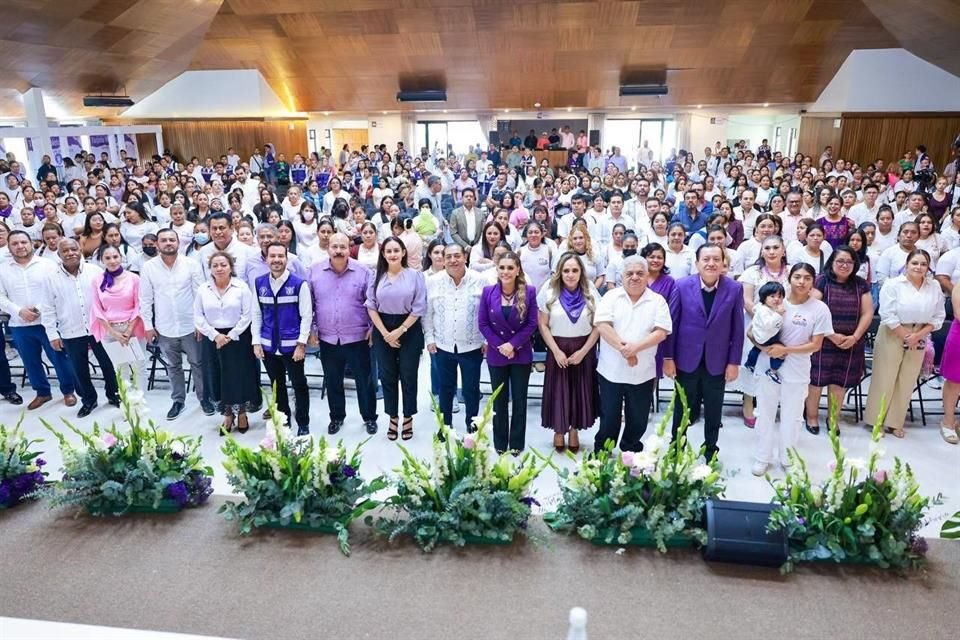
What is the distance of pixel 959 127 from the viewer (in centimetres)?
1448

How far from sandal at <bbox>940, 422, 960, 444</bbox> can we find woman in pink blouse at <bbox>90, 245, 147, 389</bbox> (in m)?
5.91

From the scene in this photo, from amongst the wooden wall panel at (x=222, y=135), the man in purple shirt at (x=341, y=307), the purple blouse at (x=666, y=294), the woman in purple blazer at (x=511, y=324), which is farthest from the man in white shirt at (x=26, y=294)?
the wooden wall panel at (x=222, y=135)

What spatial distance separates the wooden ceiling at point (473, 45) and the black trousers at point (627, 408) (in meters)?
10.2

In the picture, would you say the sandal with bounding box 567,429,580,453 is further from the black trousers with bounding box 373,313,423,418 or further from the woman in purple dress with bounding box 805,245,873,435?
the woman in purple dress with bounding box 805,245,873,435

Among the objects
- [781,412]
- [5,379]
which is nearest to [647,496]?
[781,412]

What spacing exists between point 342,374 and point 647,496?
2627mm

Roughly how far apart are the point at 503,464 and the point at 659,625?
935 millimetres

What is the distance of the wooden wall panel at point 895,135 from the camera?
1462cm

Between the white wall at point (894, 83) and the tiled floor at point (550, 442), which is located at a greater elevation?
the white wall at point (894, 83)

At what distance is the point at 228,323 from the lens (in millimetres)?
4617

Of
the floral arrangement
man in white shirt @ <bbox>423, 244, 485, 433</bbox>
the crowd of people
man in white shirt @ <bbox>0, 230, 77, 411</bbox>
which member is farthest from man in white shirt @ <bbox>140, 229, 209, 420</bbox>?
the floral arrangement

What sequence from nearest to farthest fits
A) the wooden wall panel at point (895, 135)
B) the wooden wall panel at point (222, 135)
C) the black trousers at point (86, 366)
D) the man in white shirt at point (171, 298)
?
1. the man in white shirt at point (171, 298)
2. the black trousers at point (86, 366)
3. the wooden wall panel at point (895, 135)
4. the wooden wall panel at point (222, 135)

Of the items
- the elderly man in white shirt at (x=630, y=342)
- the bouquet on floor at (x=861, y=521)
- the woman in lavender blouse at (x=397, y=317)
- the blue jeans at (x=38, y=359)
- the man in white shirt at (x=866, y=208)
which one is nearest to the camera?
the bouquet on floor at (x=861, y=521)

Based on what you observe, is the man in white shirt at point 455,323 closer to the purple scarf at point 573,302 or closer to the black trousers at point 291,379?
the purple scarf at point 573,302
